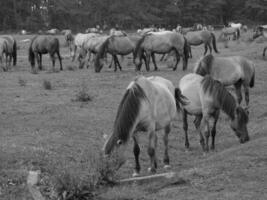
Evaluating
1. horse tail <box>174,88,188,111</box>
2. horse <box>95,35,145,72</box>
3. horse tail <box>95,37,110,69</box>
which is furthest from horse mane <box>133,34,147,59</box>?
horse tail <box>174,88,188,111</box>

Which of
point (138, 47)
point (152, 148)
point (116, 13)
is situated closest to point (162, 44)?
point (138, 47)

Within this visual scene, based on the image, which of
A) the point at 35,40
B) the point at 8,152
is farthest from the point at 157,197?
the point at 35,40

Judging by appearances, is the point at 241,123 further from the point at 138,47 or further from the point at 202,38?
the point at 202,38

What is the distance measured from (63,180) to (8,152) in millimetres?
2958

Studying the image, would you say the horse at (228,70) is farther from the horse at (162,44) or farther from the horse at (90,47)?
the horse at (90,47)

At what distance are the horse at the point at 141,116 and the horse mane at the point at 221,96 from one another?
136 centimetres

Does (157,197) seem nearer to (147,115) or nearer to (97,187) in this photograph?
(97,187)

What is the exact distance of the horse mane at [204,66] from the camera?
14.4 metres

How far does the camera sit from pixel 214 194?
264 inches

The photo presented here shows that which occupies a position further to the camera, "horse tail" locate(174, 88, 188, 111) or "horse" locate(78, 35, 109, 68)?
"horse" locate(78, 35, 109, 68)

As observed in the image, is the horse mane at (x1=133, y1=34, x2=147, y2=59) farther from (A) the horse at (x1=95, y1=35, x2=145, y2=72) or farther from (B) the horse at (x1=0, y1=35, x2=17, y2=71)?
(B) the horse at (x1=0, y1=35, x2=17, y2=71)

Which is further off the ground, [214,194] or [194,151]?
[214,194]

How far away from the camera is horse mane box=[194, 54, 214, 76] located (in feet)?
47.2

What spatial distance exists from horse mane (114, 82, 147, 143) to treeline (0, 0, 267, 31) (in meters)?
58.8
